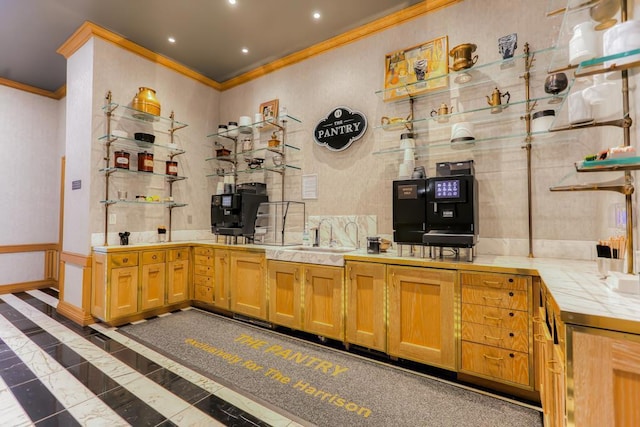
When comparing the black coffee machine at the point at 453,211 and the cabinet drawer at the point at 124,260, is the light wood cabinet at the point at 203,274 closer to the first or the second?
the cabinet drawer at the point at 124,260

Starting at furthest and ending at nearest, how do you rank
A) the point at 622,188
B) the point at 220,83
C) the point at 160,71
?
the point at 220,83 < the point at 160,71 < the point at 622,188

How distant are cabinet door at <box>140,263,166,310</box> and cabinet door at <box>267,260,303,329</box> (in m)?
1.54

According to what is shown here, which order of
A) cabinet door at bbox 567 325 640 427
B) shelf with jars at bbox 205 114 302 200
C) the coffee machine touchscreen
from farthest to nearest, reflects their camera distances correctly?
shelf with jars at bbox 205 114 302 200 < the coffee machine touchscreen < cabinet door at bbox 567 325 640 427

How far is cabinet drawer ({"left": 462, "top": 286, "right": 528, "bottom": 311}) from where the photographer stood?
204cm

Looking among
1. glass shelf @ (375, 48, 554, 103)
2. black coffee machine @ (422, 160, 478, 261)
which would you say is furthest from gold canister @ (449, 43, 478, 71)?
black coffee machine @ (422, 160, 478, 261)

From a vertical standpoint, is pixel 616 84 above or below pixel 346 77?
below

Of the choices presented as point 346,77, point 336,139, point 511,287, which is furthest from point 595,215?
point 346,77

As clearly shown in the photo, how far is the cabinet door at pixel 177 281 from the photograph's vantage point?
394 centimetres

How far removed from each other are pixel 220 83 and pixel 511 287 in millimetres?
4953

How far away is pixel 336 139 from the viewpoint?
367cm

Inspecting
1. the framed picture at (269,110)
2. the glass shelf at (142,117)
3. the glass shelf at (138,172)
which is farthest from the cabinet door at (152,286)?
the framed picture at (269,110)

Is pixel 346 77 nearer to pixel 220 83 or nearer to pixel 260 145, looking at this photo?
pixel 260 145

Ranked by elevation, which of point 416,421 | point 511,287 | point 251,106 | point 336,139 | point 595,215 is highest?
point 251,106

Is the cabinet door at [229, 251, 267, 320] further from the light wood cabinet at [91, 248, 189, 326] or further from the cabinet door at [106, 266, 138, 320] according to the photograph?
the cabinet door at [106, 266, 138, 320]
